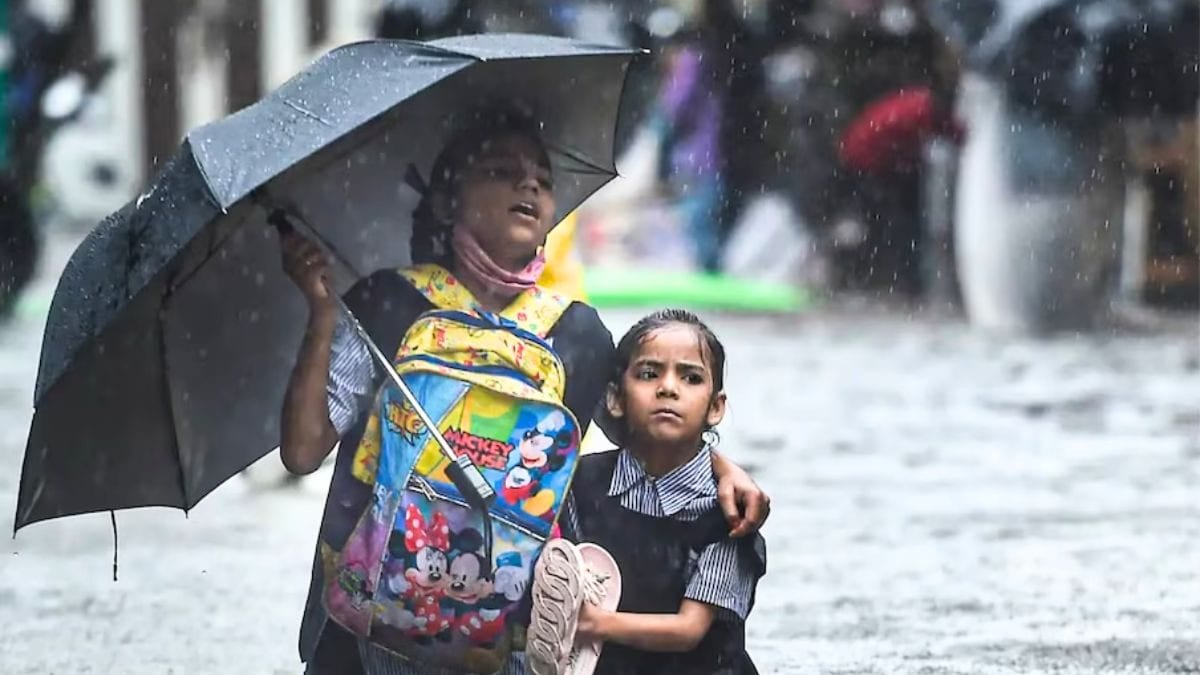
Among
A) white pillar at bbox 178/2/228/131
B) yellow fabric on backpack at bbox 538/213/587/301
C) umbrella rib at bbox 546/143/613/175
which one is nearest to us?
umbrella rib at bbox 546/143/613/175

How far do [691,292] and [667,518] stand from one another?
10984mm

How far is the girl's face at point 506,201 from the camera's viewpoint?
4.03 meters

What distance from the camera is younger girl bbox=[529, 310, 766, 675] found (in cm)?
394

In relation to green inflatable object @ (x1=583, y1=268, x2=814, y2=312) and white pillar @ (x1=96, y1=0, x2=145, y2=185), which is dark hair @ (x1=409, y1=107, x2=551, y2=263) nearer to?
green inflatable object @ (x1=583, y1=268, x2=814, y2=312)

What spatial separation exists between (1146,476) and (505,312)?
4.49 metres

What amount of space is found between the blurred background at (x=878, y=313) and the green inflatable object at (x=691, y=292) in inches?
2.2

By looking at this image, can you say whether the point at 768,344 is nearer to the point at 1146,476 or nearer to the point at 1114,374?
the point at 1114,374

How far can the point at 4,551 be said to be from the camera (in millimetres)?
6848

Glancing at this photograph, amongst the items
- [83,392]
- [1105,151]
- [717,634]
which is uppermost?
[1105,151]

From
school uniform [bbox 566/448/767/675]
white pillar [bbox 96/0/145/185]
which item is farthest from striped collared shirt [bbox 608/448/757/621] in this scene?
white pillar [bbox 96/0/145/185]

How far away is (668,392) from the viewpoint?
3.98 meters

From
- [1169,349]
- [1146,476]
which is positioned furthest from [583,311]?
[1169,349]

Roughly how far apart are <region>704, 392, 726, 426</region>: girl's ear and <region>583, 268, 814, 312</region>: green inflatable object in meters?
9.37

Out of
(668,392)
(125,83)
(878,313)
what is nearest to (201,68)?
(125,83)
